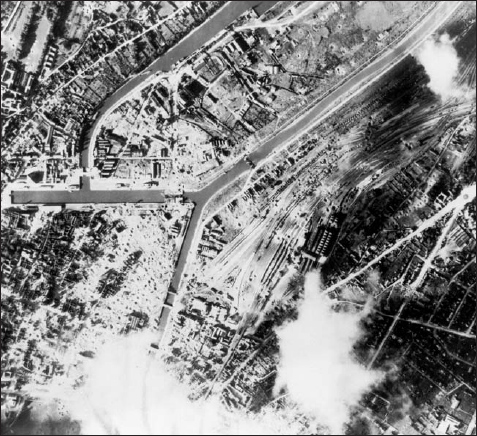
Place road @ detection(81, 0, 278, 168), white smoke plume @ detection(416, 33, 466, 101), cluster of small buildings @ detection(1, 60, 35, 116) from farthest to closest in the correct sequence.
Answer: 1. white smoke plume @ detection(416, 33, 466, 101)
2. road @ detection(81, 0, 278, 168)
3. cluster of small buildings @ detection(1, 60, 35, 116)

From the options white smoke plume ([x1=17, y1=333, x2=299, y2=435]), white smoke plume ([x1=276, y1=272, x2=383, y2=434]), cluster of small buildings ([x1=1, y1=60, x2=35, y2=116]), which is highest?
cluster of small buildings ([x1=1, y1=60, x2=35, y2=116])

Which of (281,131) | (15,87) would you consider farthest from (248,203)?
(15,87)

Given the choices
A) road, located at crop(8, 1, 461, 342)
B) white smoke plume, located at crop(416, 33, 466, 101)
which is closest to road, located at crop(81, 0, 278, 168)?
road, located at crop(8, 1, 461, 342)

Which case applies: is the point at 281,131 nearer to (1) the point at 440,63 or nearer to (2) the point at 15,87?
(1) the point at 440,63

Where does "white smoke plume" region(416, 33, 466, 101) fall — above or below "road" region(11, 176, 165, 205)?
above

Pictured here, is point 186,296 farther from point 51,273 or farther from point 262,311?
point 51,273

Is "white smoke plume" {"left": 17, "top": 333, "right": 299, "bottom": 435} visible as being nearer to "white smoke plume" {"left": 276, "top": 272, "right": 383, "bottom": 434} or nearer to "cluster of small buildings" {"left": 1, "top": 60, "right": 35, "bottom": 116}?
"white smoke plume" {"left": 276, "top": 272, "right": 383, "bottom": 434}

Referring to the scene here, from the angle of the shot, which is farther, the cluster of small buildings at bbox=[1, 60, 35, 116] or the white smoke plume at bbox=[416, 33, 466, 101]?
the white smoke plume at bbox=[416, 33, 466, 101]
